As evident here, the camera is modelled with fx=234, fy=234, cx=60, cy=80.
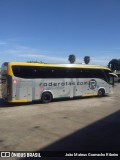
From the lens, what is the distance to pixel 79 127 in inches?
449

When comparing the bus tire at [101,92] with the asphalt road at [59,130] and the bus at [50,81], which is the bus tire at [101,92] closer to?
the bus at [50,81]

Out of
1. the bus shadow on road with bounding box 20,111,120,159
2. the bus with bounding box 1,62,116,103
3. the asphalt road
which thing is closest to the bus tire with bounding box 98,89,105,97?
the bus with bounding box 1,62,116,103

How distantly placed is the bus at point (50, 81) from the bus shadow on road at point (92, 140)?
757 centimetres

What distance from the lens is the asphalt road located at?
8.80m

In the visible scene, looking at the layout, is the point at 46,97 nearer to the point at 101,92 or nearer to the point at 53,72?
the point at 53,72

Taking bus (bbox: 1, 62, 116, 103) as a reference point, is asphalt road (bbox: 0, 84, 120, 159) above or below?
below

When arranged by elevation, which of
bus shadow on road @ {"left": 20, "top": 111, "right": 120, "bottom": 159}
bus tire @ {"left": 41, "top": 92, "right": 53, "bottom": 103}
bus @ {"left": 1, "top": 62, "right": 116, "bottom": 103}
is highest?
bus @ {"left": 1, "top": 62, "right": 116, "bottom": 103}

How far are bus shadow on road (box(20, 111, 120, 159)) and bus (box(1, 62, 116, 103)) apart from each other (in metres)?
7.57

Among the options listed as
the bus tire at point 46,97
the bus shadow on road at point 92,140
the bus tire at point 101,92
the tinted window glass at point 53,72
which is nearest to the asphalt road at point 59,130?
the bus shadow on road at point 92,140

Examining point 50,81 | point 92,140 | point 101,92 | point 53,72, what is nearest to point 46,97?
point 50,81

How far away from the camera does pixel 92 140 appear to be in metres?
9.47

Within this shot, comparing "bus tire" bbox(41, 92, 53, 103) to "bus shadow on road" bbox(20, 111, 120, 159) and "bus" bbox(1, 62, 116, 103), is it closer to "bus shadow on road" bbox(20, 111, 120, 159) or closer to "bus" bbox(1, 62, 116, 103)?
"bus" bbox(1, 62, 116, 103)

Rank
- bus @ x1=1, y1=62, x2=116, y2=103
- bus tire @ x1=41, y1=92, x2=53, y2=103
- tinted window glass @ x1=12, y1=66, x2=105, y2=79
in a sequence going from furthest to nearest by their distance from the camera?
1. bus tire @ x1=41, y1=92, x2=53, y2=103
2. tinted window glass @ x1=12, y1=66, x2=105, y2=79
3. bus @ x1=1, y1=62, x2=116, y2=103

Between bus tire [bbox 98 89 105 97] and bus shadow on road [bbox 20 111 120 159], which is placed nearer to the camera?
bus shadow on road [bbox 20 111 120 159]
